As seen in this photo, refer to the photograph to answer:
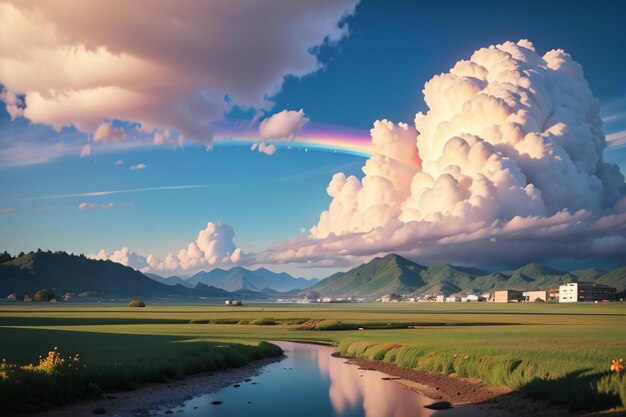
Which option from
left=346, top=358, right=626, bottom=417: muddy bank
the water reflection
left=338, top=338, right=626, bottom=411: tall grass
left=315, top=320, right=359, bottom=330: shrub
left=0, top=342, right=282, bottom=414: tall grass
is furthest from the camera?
left=315, top=320, right=359, bottom=330: shrub

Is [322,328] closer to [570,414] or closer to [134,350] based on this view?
[134,350]

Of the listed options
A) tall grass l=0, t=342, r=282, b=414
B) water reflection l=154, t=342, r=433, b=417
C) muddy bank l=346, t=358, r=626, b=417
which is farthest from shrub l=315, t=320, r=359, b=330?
muddy bank l=346, t=358, r=626, b=417

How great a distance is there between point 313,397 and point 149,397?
33.0ft

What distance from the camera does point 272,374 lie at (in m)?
48.0

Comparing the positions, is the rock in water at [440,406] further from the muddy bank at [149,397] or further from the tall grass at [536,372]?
the muddy bank at [149,397]

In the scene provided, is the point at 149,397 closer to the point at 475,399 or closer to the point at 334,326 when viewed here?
the point at 475,399

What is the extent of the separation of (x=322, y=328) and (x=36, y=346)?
63.0 meters

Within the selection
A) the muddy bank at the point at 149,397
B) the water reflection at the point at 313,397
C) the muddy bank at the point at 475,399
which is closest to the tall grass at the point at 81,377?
the muddy bank at the point at 149,397

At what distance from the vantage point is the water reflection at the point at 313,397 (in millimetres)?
31609

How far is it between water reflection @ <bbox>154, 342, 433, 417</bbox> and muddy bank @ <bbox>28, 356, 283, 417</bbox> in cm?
116

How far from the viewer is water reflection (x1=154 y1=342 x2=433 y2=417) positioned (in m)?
31.6

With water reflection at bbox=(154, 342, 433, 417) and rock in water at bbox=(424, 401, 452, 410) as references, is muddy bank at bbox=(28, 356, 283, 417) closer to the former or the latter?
water reflection at bbox=(154, 342, 433, 417)

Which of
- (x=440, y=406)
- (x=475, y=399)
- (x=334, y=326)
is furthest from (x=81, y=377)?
(x=334, y=326)

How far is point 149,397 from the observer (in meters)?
34.2
